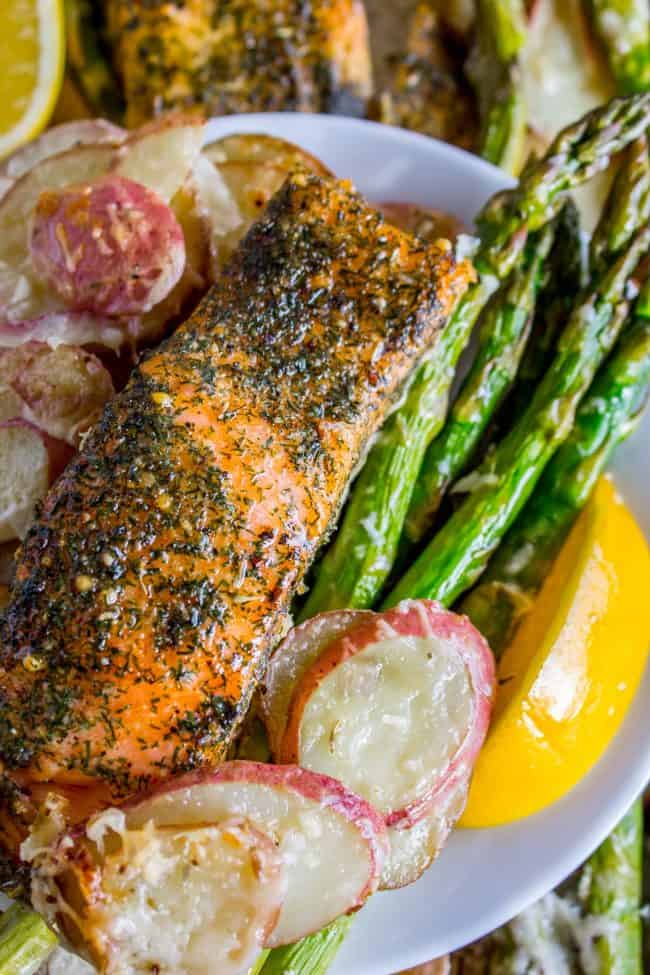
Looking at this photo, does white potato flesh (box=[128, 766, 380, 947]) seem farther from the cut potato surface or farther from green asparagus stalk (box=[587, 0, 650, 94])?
green asparagus stalk (box=[587, 0, 650, 94])

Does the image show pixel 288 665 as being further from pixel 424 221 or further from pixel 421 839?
pixel 424 221

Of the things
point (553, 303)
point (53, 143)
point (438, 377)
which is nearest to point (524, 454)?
point (438, 377)

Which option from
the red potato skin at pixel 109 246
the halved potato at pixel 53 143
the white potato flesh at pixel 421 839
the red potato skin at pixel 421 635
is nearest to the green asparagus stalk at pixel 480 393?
the red potato skin at pixel 421 635

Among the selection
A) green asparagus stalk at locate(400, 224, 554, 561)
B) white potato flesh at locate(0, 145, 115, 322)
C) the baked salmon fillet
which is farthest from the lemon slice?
green asparagus stalk at locate(400, 224, 554, 561)

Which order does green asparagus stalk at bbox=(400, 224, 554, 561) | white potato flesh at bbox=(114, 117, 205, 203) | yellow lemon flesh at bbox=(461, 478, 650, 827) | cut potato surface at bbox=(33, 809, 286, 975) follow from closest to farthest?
1. cut potato surface at bbox=(33, 809, 286, 975)
2. yellow lemon flesh at bbox=(461, 478, 650, 827)
3. white potato flesh at bbox=(114, 117, 205, 203)
4. green asparagus stalk at bbox=(400, 224, 554, 561)

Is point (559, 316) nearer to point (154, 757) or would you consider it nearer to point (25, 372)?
point (25, 372)

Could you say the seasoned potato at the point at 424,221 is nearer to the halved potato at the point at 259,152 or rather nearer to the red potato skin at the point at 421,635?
the halved potato at the point at 259,152
